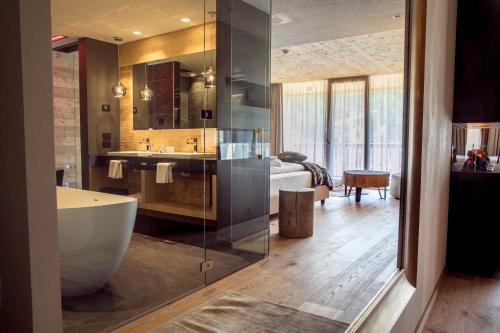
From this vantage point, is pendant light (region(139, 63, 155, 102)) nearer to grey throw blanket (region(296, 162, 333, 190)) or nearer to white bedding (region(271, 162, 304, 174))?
white bedding (region(271, 162, 304, 174))

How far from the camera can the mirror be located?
10.2 ft

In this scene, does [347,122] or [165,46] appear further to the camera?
[347,122]

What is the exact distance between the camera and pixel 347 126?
8.74 meters

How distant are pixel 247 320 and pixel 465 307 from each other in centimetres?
161

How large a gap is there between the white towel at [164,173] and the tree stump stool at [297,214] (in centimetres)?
149

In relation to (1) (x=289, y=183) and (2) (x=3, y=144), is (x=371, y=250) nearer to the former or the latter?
(1) (x=289, y=183)

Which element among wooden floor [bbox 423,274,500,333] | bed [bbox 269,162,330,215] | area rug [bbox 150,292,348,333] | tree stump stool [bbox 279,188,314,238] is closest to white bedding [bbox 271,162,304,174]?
bed [bbox 269,162,330,215]

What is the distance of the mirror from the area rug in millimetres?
1465

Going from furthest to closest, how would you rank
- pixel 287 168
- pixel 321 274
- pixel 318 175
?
pixel 318 175
pixel 287 168
pixel 321 274

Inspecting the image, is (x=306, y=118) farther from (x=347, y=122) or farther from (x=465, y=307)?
(x=465, y=307)

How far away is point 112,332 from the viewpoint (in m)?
1.96

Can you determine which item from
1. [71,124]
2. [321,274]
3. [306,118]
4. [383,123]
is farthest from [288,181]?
[306,118]

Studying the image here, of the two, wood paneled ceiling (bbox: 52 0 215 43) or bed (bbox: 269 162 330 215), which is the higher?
wood paneled ceiling (bbox: 52 0 215 43)

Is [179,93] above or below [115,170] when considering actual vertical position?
above
